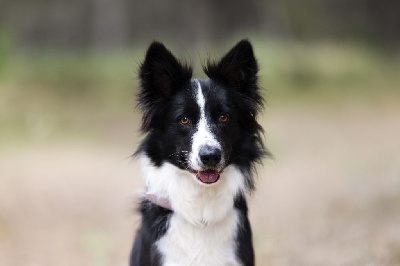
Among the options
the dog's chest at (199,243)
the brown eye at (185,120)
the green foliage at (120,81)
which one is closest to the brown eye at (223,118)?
the brown eye at (185,120)

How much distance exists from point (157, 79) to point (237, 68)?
1.97 feet

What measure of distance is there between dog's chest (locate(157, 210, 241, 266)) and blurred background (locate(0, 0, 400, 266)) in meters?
0.57

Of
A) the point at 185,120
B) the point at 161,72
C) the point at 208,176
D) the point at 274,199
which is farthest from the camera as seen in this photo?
the point at 274,199

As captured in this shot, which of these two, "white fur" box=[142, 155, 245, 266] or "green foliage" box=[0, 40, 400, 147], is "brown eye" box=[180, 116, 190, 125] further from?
"green foliage" box=[0, 40, 400, 147]

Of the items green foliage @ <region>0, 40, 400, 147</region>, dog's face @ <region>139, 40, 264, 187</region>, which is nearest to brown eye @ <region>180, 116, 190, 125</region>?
dog's face @ <region>139, 40, 264, 187</region>

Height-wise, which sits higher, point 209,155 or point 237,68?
point 237,68

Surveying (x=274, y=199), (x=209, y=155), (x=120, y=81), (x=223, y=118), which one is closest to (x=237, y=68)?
(x=223, y=118)

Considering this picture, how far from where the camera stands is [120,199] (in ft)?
33.3

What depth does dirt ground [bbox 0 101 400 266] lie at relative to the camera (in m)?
7.03

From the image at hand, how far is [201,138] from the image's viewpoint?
4.32 metres

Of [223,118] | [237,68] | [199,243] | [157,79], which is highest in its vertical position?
[237,68]

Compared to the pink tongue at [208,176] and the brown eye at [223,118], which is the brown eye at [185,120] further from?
the pink tongue at [208,176]

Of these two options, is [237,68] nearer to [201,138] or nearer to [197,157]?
[201,138]

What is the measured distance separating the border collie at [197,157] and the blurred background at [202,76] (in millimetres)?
299
